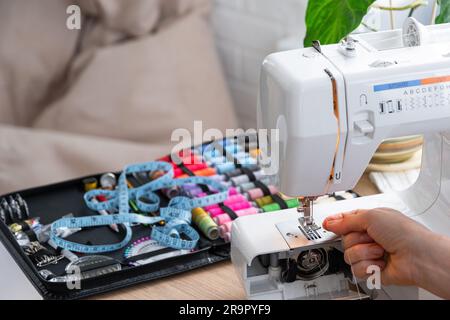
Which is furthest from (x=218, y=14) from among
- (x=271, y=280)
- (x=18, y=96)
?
(x=271, y=280)

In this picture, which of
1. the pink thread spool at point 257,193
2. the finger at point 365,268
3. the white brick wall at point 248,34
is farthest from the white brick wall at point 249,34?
the finger at point 365,268

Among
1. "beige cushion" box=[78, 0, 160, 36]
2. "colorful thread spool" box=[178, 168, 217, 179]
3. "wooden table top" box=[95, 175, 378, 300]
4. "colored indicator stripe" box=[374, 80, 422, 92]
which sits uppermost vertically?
"beige cushion" box=[78, 0, 160, 36]

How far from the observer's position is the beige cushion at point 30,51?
2.08 m

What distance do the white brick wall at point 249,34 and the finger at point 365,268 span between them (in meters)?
0.92

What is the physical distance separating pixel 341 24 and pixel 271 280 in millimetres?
481

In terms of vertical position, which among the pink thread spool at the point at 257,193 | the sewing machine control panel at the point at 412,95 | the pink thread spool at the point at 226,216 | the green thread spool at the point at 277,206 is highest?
the sewing machine control panel at the point at 412,95

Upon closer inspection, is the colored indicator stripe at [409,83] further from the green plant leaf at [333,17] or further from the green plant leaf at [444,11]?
the green plant leaf at [444,11]

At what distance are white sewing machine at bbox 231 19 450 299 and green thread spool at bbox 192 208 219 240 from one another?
0.57 feet

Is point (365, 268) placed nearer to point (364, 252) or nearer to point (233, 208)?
point (364, 252)

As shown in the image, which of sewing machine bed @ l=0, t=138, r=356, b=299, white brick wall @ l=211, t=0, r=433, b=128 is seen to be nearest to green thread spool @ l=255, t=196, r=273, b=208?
sewing machine bed @ l=0, t=138, r=356, b=299

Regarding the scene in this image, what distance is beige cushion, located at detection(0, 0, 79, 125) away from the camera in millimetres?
2080

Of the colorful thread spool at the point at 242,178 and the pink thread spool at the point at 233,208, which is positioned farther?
the colorful thread spool at the point at 242,178

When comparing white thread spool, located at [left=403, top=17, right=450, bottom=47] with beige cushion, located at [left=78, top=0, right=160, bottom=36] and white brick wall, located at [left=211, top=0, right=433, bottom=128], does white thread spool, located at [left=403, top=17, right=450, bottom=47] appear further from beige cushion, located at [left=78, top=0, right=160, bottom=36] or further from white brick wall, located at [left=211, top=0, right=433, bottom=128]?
beige cushion, located at [left=78, top=0, right=160, bottom=36]

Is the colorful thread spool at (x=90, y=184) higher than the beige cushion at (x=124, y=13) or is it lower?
lower
